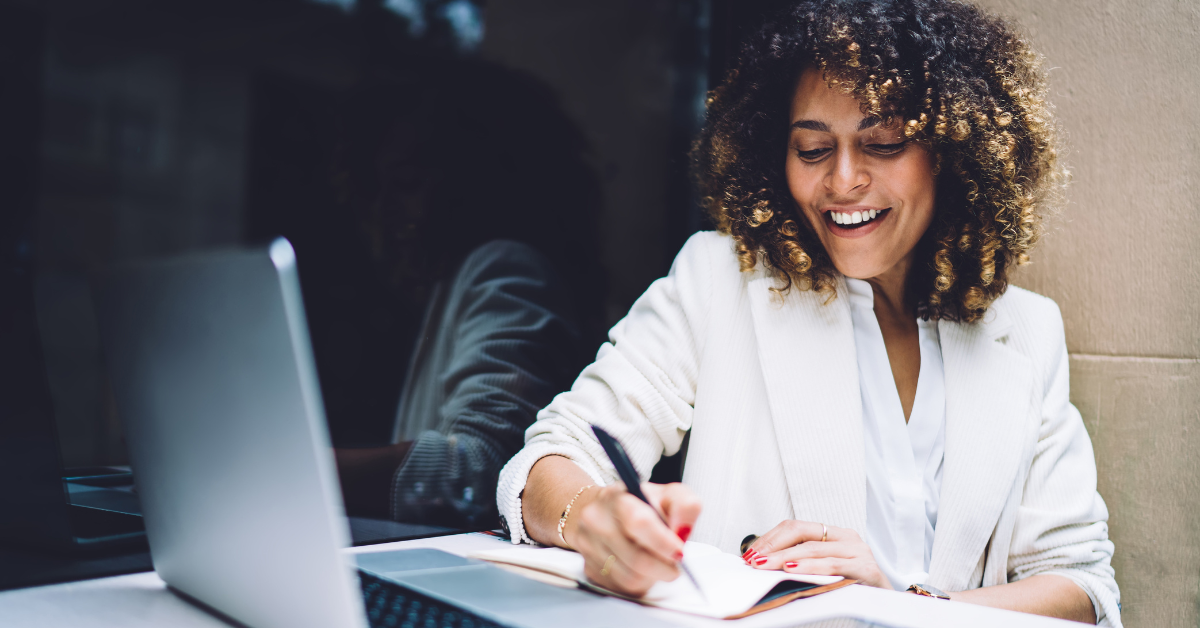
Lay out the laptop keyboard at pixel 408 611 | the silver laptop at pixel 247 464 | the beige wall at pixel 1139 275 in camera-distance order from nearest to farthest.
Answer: the silver laptop at pixel 247 464 → the laptop keyboard at pixel 408 611 → the beige wall at pixel 1139 275

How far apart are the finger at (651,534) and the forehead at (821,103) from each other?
2.77 ft

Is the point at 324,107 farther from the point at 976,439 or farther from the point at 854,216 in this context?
the point at 976,439

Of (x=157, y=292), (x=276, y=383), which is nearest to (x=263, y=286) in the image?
(x=276, y=383)

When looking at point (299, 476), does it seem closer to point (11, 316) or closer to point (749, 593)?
point (749, 593)

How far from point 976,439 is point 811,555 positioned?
0.48 m

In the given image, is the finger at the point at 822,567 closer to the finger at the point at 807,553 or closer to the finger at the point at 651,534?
the finger at the point at 807,553

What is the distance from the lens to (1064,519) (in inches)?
50.4

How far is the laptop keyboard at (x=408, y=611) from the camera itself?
65 centimetres

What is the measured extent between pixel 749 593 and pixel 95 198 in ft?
7.46

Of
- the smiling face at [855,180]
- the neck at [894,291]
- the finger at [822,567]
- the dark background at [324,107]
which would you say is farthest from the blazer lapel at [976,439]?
the dark background at [324,107]

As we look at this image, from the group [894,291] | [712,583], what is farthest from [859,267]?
[712,583]

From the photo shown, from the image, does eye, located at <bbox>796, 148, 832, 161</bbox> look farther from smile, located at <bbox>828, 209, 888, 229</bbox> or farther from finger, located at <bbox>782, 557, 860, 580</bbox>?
finger, located at <bbox>782, 557, 860, 580</bbox>

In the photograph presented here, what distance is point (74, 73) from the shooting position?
6.30 feet

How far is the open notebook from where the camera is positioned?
752mm
